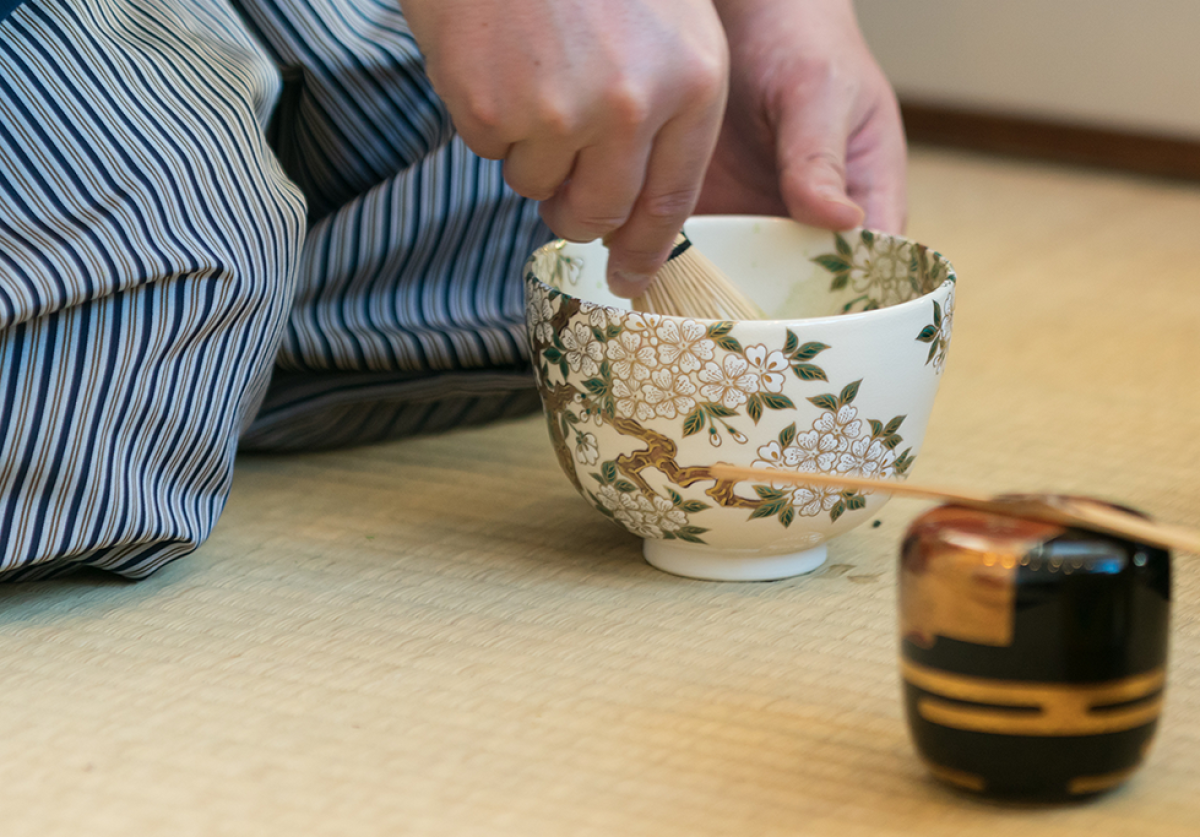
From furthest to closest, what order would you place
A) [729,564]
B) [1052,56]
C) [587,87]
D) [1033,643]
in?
1. [1052,56]
2. [729,564]
3. [587,87]
4. [1033,643]

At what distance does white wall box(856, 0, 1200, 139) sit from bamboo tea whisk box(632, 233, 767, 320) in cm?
114

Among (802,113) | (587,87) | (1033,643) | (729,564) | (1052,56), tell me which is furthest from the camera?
(1052,56)

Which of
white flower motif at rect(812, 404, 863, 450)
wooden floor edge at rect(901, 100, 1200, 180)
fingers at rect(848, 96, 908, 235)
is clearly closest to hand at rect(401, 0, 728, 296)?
white flower motif at rect(812, 404, 863, 450)

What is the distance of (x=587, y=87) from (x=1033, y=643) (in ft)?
0.80

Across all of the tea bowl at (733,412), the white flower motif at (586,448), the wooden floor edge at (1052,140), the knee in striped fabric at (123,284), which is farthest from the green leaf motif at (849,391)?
the wooden floor edge at (1052,140)

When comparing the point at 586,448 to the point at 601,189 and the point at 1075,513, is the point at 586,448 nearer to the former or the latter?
the point at 601,189

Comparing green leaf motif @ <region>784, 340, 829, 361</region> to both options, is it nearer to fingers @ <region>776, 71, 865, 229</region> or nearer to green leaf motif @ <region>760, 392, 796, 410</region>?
green leaf motif @ <region>760, 392, 796, 410</region>

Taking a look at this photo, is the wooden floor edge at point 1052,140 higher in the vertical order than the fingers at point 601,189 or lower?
lower

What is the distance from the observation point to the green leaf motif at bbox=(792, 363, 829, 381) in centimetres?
53

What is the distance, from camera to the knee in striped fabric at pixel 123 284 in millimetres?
552

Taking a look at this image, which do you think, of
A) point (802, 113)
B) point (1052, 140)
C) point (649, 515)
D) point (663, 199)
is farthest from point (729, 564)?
point (1052, 140)

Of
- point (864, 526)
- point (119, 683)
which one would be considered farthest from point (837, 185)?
point (119, 683)

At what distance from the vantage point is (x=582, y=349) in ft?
1.82

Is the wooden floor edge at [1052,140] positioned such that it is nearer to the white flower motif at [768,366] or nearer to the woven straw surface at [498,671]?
the woven straw surface at [498,671]
